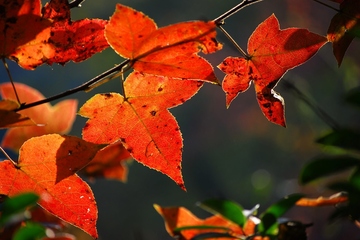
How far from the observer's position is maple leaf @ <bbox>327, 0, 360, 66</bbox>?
1.59 ft

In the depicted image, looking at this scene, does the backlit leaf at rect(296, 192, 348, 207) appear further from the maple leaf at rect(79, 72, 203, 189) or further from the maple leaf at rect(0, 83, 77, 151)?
A: the maple leaf at rect(0, 83, 77, 151)

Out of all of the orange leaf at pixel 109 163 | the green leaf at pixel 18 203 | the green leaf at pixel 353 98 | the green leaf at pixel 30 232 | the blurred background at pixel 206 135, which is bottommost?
the blurred background at pixel 206 135

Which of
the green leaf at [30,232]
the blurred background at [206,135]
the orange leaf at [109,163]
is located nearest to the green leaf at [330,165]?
the green leaf at [30,232]

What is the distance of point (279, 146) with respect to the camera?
7.06 meters

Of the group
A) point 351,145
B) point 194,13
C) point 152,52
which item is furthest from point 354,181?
point 194,13

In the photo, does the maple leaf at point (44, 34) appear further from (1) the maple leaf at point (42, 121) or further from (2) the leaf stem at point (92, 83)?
(1) the maple leaf at point (42, 121)

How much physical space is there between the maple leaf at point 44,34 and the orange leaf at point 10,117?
56 mm

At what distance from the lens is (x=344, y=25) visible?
0.50 m

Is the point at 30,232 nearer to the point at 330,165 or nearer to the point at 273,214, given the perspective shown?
the point at 330,165

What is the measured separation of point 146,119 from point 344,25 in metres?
0.25

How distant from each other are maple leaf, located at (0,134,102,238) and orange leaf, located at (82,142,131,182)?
0.40 metres

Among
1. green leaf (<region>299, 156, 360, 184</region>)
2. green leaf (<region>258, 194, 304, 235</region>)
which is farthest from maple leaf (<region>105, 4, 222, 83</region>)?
green leaf (<region>258, 194, 304, 235</region>)

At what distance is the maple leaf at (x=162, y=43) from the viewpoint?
40 cm

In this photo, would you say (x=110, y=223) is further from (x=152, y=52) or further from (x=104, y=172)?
(x=152, y=52)
